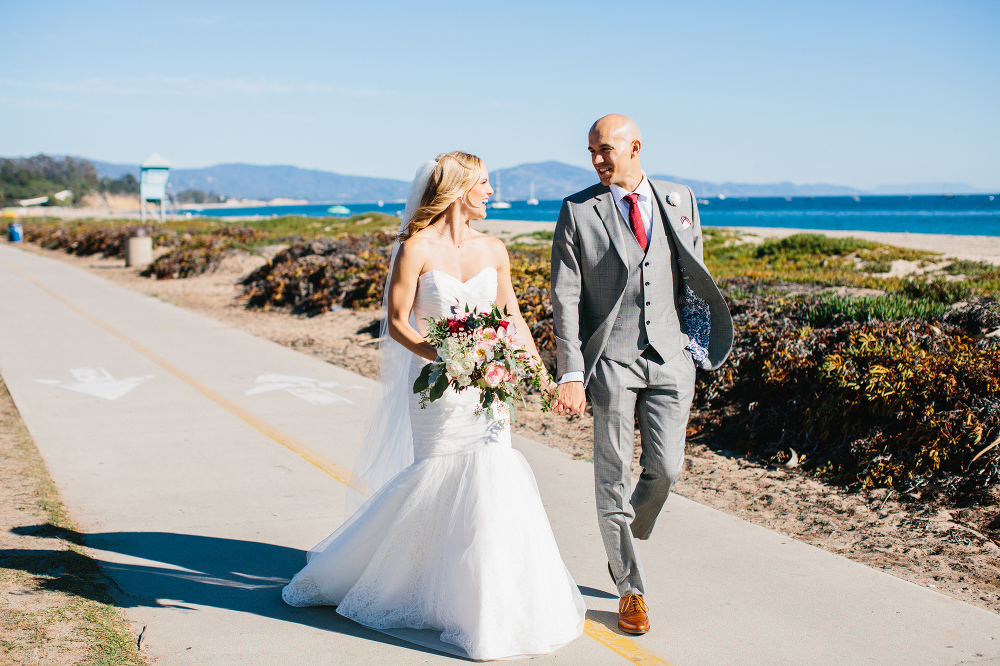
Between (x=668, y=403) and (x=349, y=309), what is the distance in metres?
12.1

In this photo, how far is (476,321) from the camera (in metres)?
3.48

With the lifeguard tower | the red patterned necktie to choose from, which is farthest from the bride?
the lifeguard tower

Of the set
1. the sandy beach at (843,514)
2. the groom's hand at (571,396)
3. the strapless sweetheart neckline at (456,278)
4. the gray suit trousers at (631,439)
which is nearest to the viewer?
the groom's hand at (571,396)

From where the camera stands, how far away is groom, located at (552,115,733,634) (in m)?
3.64

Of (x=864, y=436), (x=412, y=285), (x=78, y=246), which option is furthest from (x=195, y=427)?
(x=78, y=246)

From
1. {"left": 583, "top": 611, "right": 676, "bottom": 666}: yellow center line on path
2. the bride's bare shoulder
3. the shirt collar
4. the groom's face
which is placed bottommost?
{"left": 583, "top": 611, "right": 676, "bottom": 666}: yellow center line on path

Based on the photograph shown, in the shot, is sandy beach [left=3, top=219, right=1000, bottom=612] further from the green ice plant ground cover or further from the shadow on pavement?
the shadow on pavement

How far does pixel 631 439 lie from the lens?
3.70 m

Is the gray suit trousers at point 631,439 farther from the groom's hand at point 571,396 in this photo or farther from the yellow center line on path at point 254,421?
the yellow center line on path at point 254,421

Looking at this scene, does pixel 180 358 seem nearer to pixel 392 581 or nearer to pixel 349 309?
pixel 349 309

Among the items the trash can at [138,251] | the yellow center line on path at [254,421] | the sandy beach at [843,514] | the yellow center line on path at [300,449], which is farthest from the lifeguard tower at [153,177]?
the sandy beach at [843,514]

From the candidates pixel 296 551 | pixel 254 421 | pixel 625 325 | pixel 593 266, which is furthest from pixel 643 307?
pixel 254 421

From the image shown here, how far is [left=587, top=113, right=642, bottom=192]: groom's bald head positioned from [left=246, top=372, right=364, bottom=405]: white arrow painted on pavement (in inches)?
209

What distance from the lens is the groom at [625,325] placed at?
364cm
